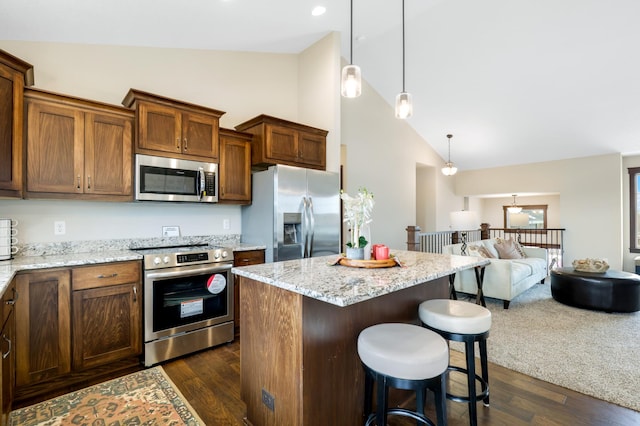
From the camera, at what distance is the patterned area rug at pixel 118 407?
1924 millimetres

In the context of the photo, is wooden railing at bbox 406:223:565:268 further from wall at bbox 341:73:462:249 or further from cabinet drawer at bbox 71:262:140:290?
cabinet drawer at bbox 71:262:140:290

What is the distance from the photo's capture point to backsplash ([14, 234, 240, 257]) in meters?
2.65

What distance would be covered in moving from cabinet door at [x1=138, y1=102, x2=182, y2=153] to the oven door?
1153 millimetres

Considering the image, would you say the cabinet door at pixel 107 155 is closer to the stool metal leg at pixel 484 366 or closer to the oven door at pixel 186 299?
the oven door at pixel 186 299

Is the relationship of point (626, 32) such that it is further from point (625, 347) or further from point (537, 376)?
point (537, 376)

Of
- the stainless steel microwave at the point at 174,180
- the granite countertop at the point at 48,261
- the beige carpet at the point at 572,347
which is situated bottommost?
the beige carpet at the point at 572,347

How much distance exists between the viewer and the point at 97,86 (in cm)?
Result: 297

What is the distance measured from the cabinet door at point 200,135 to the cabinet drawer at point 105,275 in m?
1.20

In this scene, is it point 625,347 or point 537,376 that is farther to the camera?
point 625,347

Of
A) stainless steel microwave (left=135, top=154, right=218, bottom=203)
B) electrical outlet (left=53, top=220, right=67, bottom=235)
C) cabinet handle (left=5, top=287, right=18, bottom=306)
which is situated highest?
stainless steel microwave (left=135, top=154, right=218, bottom=203)

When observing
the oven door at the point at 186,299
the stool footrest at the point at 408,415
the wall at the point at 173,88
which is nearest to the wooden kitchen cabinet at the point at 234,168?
the wall at the point at 173,88

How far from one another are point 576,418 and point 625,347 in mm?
1693

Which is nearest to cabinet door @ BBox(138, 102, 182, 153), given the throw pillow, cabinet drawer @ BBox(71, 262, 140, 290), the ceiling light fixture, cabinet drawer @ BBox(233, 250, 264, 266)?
cabinet drawer @ BBox(71, 262, 140, 290)

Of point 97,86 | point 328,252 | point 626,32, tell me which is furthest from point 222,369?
point 626,32
